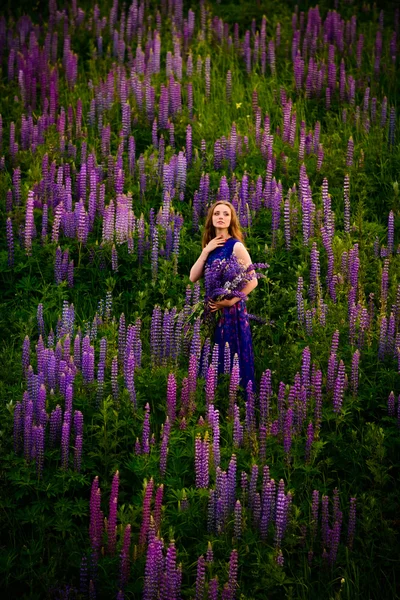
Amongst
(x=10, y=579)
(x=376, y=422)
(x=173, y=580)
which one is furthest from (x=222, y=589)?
(x=376, y=422)

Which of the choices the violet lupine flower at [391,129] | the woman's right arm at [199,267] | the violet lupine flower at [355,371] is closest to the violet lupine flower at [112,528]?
the violet lupine flower at [355,371]

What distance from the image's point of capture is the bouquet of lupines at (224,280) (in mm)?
7031

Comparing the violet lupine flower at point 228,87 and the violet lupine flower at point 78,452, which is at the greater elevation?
the violet lupine flower at point 228,87

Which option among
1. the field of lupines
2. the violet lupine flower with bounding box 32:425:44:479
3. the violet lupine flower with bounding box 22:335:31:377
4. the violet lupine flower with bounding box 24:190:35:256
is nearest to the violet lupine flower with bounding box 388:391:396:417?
the field of lupines

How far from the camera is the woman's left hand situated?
23.2ft

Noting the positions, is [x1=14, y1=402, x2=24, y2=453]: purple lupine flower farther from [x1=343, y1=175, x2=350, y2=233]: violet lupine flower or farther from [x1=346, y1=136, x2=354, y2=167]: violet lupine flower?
[x1=346, y1=136, x2=354, y2=167]: violet lupine flower

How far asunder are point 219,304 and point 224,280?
0.21 metres

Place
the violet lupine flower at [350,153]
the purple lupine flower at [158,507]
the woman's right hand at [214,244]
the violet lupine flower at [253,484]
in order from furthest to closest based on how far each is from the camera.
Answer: the violet lupine flower at [350,153], the woman's right hand at [214,244], the violet lupine flower at [253,484], the purple lupine flower at [158,507]

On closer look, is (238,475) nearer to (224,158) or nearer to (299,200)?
(299,200)

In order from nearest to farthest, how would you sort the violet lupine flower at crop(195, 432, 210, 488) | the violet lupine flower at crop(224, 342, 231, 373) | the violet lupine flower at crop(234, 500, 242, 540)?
the violet lupine flower at crop(234, 500, 242, 540) < the violet lupine flower at crop(195, 432, 210, 488) < the violet lupine flower at crop(224, 342, 231, 373)

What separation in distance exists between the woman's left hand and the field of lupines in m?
0.17

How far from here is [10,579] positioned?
5.35 meters

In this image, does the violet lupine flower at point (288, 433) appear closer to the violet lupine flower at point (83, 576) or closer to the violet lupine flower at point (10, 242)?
the violet lupine flower at point (83, 576)

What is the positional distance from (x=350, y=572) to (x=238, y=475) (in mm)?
1038
